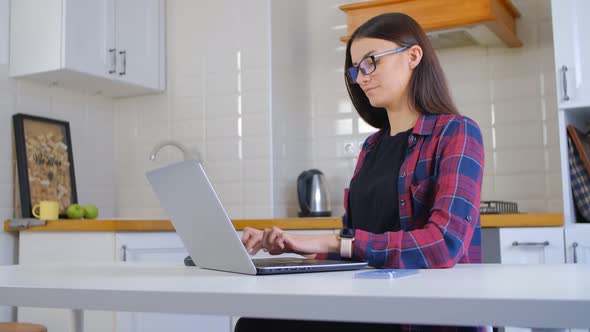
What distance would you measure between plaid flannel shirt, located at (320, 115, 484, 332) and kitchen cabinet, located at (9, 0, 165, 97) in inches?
84.7

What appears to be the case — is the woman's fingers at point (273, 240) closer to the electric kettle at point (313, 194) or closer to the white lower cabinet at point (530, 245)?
the white lower cabinet at point (530, 245)

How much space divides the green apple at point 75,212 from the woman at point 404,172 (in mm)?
1841

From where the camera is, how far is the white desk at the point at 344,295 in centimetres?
76

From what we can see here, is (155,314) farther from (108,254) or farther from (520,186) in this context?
(520,186)

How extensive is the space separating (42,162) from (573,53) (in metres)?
2.37

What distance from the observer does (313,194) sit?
3348 mm

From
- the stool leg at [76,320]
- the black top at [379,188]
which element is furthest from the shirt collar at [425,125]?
the stool leg at [76,320]

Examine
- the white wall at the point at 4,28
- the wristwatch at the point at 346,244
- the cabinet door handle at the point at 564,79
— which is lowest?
the wristwatch at the point at 346,244

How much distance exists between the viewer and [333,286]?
95cm

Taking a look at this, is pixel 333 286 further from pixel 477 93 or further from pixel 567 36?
pixel 477 93

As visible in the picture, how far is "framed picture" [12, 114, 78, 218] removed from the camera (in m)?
3.23

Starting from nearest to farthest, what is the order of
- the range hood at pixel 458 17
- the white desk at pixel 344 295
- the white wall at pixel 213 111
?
the white desk at pixel 344 295 < the range hood at pixel 458 17 < the white wall at pixel 213 111

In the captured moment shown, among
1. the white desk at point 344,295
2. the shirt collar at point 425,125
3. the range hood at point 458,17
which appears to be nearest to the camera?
the white desk at point 344,295

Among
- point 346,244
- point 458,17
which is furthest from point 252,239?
point 458,17
